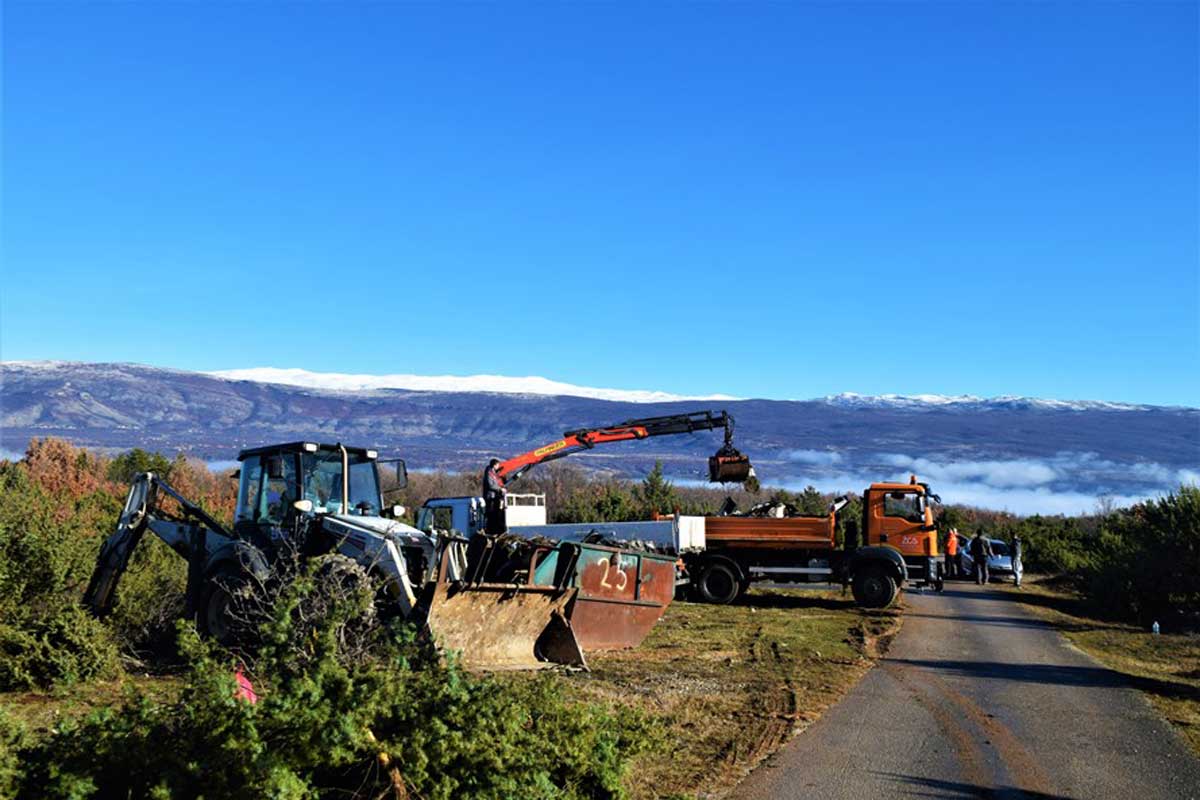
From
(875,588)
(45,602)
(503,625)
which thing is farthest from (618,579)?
(875,588)

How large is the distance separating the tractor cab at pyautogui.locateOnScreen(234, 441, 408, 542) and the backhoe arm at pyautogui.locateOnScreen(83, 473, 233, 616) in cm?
50

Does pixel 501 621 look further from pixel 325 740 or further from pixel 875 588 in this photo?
pixel 875 588

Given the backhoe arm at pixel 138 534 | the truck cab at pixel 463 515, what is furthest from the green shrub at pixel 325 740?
the truck cab at pixel 463 515

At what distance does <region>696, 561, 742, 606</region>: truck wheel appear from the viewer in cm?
2269

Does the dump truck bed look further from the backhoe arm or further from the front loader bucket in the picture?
the backhoe arm

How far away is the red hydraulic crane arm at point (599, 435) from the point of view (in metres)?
24.9

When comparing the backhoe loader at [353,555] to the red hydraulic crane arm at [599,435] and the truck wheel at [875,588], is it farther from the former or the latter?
the red hydraulic crane arm at [599,435]

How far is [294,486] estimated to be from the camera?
1280 cm

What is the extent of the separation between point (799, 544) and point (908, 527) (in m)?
2.34

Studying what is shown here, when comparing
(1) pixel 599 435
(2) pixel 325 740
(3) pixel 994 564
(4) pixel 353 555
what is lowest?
(3) pixel 994 564

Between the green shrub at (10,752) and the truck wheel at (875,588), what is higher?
the green shrub at (10,752)

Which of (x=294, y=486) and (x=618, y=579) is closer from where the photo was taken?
(x=294, y=486)

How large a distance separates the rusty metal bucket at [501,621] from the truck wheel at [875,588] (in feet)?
35.4

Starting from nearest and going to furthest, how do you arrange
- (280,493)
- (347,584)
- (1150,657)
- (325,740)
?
(325,740)
(347,584)
(280,493)
(1150,657)
